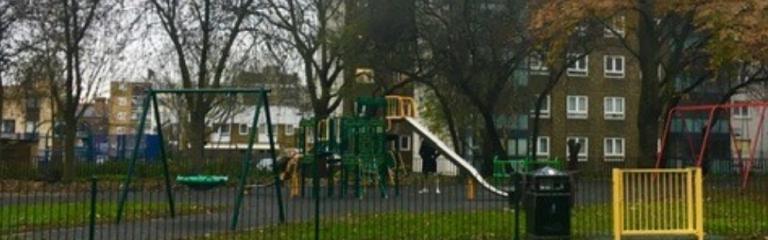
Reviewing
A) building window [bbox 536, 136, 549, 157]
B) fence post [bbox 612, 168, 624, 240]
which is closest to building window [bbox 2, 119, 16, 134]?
building window [bbox 536, 136, 549, 157]

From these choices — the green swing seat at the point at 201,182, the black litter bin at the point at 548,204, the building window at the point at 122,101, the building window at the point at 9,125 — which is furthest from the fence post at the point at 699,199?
the building window at the point at 122,101

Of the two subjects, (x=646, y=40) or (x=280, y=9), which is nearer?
(x=646, y=40)

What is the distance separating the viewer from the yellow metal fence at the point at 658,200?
41.2 feet

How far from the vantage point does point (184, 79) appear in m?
35.3

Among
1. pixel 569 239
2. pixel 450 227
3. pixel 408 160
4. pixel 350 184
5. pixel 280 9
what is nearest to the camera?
pixel 569 239

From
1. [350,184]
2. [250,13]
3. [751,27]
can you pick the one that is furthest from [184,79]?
[751,27]

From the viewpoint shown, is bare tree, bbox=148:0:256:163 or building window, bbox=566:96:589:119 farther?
building window, bbox=566:96:589:119

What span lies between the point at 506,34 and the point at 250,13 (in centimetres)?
959

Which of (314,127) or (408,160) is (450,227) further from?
(408,160)

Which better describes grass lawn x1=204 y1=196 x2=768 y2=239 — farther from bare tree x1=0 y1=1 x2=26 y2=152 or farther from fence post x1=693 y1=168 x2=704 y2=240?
bare tree x1=0 y1=1 x2=26 y2=152

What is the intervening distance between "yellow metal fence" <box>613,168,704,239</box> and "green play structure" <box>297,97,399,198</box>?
11225 millimetres

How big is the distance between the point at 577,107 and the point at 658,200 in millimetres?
50570

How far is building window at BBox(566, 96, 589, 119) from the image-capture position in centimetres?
6294

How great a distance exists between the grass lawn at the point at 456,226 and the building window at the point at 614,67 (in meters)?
46.9
